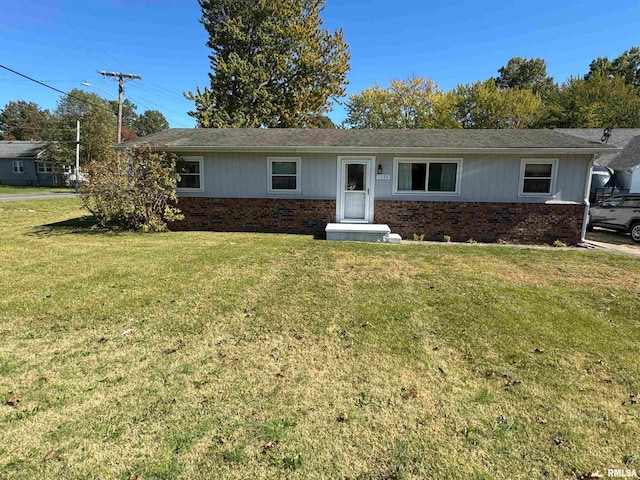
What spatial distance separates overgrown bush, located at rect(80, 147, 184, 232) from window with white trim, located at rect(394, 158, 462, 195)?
6.87 metres

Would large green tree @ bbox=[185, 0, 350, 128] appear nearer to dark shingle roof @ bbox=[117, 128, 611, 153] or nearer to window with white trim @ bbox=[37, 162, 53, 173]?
dark shingle roof @ bbox=[117, 128, 611, 153]

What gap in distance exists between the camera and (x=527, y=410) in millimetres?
2916

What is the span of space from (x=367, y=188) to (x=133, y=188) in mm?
6879

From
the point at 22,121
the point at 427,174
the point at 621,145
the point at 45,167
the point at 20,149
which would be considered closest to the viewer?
the point at 427,174

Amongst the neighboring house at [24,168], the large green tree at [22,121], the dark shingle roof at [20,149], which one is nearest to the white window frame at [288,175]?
the neighboring house at [24,168]

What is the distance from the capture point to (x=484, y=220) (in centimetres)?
1093

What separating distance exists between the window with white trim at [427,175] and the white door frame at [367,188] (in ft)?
2.40

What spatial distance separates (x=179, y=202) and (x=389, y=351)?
9897 mm

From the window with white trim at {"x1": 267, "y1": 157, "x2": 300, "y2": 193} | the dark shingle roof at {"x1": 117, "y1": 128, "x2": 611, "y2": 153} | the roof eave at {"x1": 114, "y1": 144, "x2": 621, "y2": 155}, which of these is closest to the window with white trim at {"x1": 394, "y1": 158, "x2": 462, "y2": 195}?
the roof eave at {"x1": 114, "y1": 144, "x2": 621, "y2": 155}

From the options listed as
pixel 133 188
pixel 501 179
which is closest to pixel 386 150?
pixel 501 179

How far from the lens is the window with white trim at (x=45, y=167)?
40.5 metres

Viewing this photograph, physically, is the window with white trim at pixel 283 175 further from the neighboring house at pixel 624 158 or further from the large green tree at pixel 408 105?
the large green tree at pixel 408 105

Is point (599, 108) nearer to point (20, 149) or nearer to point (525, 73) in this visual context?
point (525, 73)

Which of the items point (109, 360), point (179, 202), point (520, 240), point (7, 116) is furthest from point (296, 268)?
point (7, 116)
